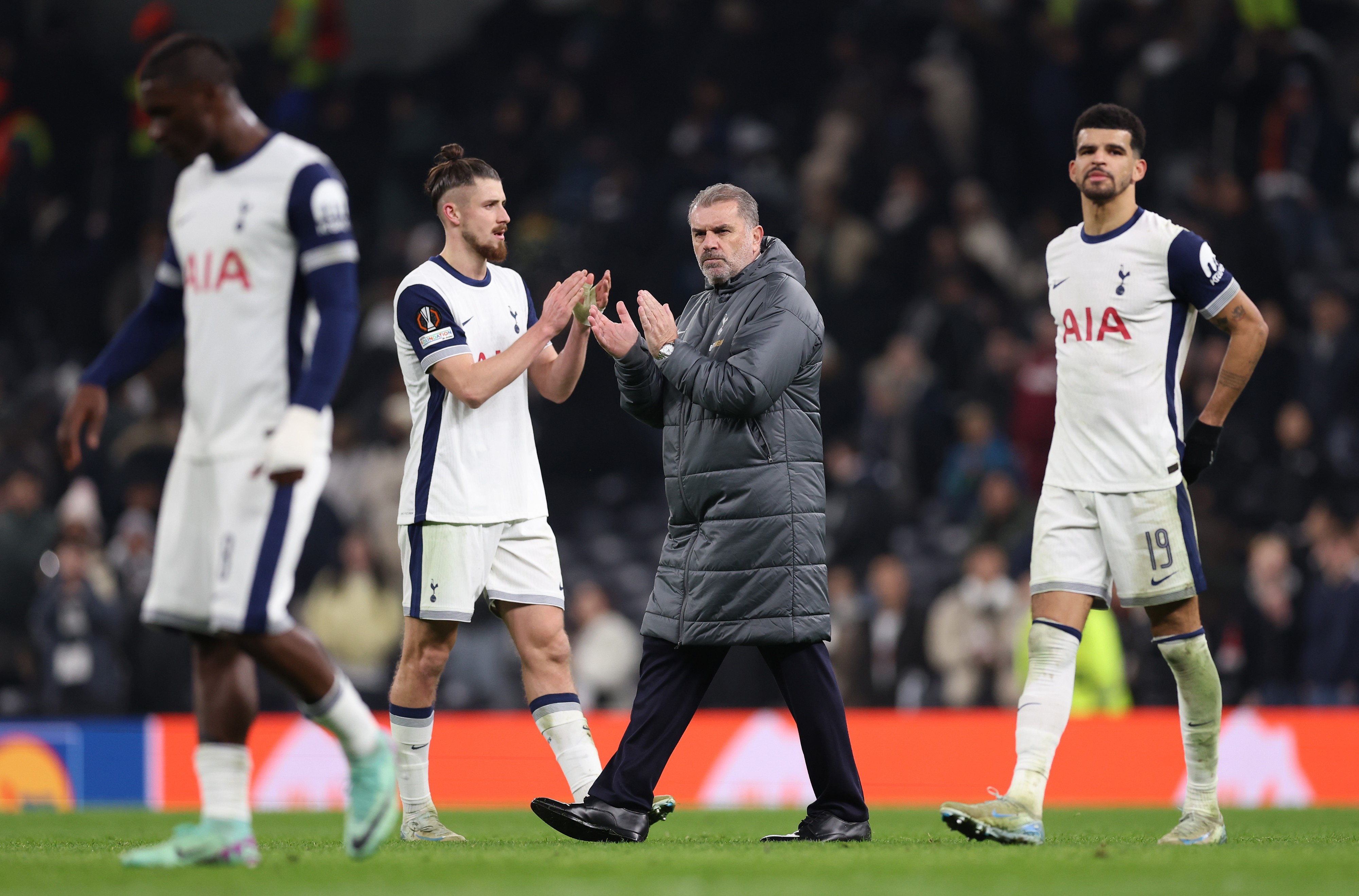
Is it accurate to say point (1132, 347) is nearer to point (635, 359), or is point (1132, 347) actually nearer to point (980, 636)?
point (635, 359)

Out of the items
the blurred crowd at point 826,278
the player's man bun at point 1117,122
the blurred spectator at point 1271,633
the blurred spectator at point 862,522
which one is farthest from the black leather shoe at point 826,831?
the blurred spectator at point 862,522

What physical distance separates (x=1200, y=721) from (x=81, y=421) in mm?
4207

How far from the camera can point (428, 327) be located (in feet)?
21.5

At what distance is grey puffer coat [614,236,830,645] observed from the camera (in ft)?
20.2

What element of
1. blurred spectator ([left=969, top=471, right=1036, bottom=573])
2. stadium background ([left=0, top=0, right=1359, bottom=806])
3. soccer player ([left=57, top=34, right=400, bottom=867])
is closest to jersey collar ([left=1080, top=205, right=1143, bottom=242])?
soccer player ([left=57, top=34, right=400, bottom=867])

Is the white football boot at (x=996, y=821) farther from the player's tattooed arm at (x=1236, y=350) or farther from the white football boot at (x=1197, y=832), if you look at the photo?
the player's tattooed arm at (x=1236, y=350)

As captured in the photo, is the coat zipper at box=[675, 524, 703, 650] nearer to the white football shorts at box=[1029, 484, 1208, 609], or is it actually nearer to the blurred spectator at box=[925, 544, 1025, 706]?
the white football shorts at box=[1029, 484, 1208, 609]

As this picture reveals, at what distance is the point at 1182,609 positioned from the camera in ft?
20.1

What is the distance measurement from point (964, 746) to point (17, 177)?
12639 mm

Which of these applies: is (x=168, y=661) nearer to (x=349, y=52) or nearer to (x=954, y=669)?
(x=954, y=669)

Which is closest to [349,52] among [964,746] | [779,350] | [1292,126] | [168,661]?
[168,661]

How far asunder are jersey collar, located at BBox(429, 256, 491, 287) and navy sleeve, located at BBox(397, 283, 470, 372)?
0.56 feet

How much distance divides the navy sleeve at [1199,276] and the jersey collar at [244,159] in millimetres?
3323

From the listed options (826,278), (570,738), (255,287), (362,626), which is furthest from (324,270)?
(826,278)
